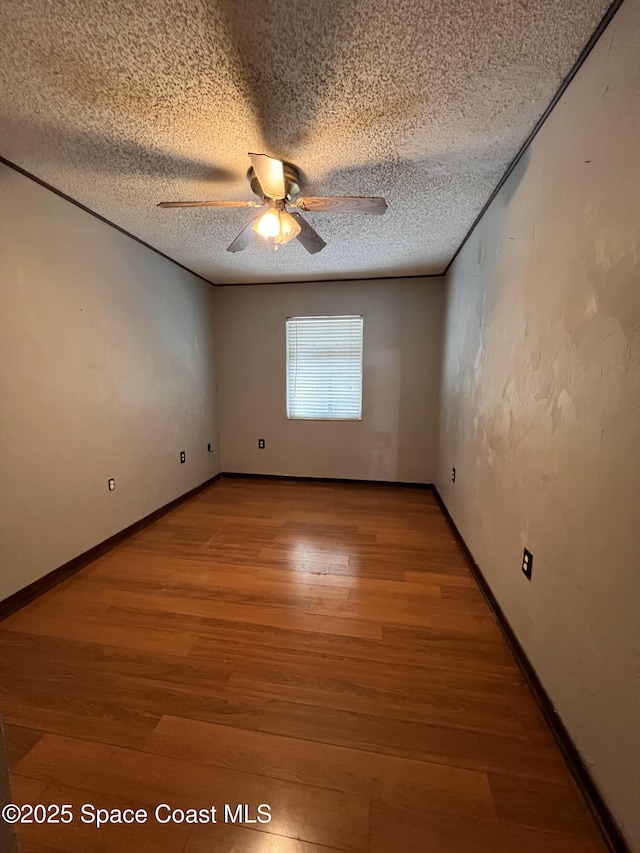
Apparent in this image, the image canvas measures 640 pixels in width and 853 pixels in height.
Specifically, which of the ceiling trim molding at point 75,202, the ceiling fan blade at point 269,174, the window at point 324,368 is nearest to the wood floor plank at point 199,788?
the ceiling fan blade at point 269,174

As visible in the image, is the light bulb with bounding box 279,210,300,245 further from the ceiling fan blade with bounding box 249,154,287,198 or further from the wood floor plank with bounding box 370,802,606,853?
the wood floor plank with bounding box 370,802,606,853

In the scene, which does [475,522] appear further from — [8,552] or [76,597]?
[8,552]

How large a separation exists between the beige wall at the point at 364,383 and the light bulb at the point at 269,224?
208 centimetres

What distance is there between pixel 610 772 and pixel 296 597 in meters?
1.42

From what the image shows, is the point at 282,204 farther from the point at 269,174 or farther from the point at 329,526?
the point at 329,526

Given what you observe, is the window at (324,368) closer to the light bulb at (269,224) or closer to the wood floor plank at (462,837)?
the light bulb at (269,224)

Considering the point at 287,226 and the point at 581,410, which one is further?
the point at 287,226

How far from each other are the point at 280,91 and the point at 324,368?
9.12 ft

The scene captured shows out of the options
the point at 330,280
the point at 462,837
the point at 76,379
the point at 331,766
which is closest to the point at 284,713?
the point at 331,766

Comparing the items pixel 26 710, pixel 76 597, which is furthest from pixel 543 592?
pixel 76 597

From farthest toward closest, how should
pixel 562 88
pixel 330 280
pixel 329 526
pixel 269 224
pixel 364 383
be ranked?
pixel 364 383 → pixel 330 280 → pixel 329 526 → pixel 269 224 → pixel 562 88

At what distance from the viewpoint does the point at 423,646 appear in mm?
1624

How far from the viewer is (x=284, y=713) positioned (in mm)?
1297

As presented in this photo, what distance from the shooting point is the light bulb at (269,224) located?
1.79 m
